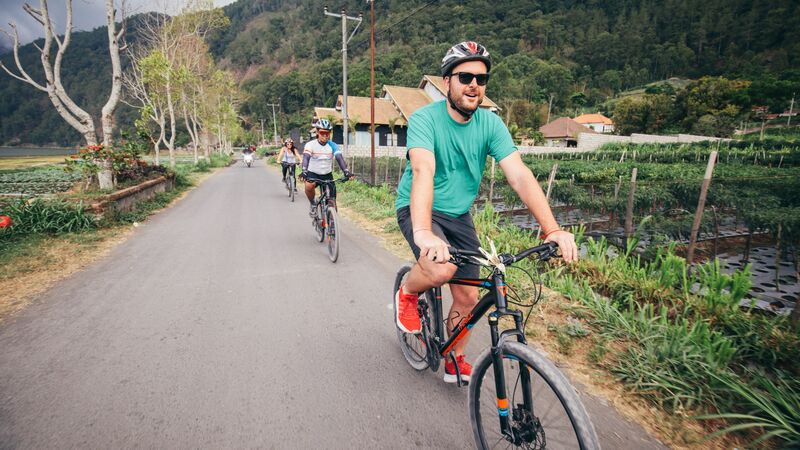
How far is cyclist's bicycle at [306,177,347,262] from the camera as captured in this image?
532 centimetres

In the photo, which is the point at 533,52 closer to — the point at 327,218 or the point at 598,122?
the point at 598,122

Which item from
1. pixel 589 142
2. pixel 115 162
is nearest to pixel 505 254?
pixel 115 162

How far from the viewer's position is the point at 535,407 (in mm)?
1639

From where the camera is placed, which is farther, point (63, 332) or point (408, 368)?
point (63, 332)

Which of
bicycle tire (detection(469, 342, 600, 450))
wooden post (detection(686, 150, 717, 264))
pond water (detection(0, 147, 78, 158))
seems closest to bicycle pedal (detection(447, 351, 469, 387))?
bicycle tire (detection(469, 342, 600, 450))

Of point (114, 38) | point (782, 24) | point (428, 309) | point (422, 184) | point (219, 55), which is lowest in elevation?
point (428, 309)

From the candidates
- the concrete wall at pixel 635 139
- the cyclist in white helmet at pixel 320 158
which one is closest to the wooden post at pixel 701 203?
the cyclist in white helmet at pixel 320 158

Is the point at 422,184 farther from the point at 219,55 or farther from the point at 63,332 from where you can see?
the point at 219,55

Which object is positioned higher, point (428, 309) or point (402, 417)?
point (428, 309)

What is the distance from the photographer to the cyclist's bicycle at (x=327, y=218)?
5.32 m

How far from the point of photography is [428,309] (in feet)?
8.25

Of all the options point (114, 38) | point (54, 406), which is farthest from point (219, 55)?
point (54, 406)

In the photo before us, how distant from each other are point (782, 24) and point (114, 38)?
145m

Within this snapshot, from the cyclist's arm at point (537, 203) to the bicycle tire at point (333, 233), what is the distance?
11.2 feet
